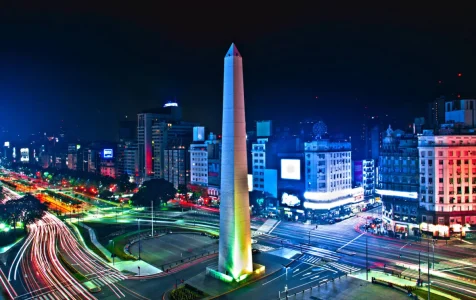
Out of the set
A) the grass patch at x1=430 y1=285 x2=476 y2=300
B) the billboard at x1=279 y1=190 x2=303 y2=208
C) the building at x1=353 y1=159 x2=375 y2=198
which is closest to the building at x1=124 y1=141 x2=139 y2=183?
the billboard at x1=279 y1=190 x2=303 y2=208

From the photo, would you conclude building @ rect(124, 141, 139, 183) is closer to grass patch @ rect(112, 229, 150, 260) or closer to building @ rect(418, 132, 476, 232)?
grass patch @ rect(112, 229, 150, 260)

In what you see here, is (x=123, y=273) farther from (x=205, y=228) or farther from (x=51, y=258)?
(x=205, y=228)

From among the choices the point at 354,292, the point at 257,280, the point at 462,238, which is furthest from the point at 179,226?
the point at 462,238

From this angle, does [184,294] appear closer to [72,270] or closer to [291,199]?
[72,270]

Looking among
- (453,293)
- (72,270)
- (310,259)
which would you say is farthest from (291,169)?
(72,270)

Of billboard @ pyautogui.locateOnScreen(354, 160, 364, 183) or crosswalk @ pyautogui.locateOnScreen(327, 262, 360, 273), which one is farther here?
billboard @ pyautogui.locateOnScreen(354, 160, 364, 183)

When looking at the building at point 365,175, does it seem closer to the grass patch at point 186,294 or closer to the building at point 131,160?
the grass patch at point 186,294

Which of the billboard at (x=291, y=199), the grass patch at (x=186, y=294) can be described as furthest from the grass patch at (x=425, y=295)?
the billboard at (x=291, y=199)
